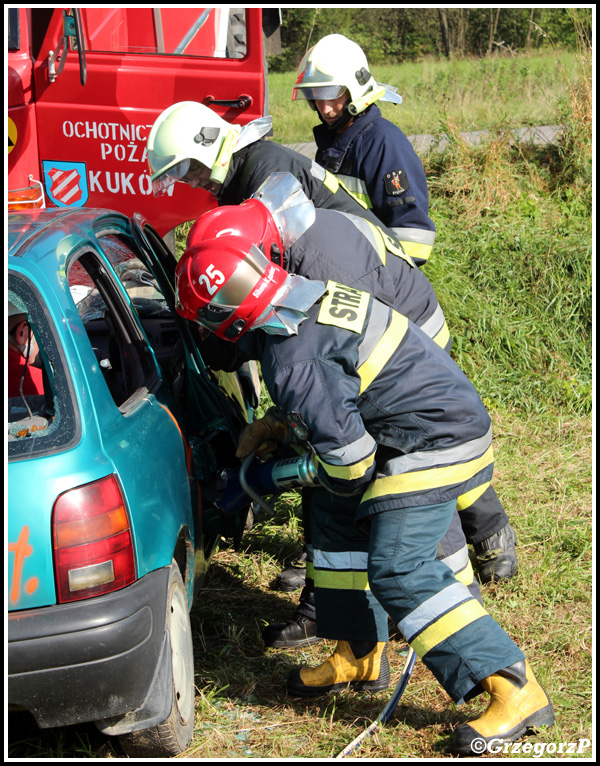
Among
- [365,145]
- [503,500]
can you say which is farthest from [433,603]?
[365,145]

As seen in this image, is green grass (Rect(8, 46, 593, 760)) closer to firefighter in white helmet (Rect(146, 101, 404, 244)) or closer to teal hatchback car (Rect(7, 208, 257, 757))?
teal hatchback car (Rect(7, 208, 257, 757))

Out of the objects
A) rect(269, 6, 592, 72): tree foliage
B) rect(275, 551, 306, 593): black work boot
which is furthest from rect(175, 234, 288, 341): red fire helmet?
rect(269, 6, 592, 72): tree foliage

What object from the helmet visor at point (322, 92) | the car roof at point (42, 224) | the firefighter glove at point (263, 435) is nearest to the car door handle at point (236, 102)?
the helmet visor at point (322, 92)

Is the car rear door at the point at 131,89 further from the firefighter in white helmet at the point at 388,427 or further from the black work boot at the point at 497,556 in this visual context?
the black work boot at the point at 497,556

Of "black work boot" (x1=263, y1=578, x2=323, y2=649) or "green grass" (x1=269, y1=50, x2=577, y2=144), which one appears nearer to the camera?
"black work boot" (x1=263, y1=578, x2=323, y2=649)

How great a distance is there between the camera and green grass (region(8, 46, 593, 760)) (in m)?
2.66

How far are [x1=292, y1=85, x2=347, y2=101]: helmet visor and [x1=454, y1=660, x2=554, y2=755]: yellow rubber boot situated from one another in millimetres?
2551

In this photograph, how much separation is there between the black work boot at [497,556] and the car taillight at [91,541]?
Result: 1938 millimetres

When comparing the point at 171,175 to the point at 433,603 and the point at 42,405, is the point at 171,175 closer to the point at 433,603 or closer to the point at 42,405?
the point at 42,405

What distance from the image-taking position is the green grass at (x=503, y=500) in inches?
105

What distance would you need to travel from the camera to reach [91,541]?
2041 millimetres

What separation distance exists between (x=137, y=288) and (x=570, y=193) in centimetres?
483

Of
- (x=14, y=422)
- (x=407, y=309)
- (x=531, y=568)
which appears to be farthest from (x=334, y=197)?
(x=531, y=568)

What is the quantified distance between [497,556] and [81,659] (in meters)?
2.12
